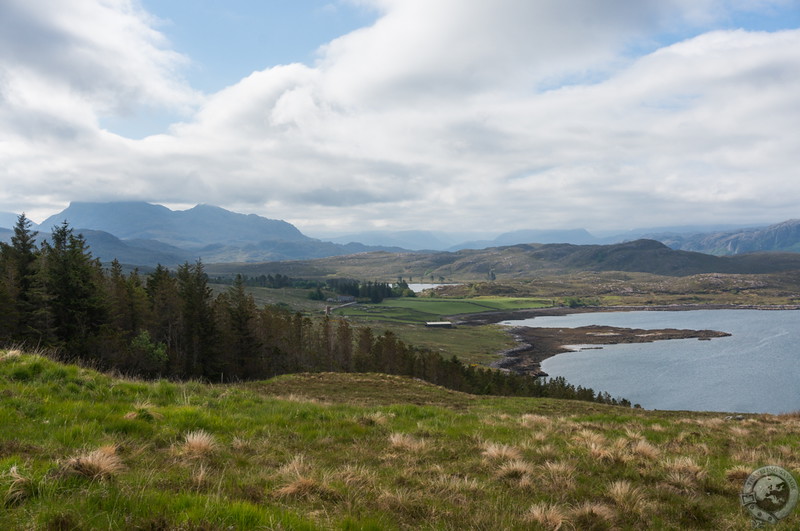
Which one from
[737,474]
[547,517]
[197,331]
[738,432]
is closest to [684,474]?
[737,474]

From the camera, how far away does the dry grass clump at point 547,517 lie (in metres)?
5.66

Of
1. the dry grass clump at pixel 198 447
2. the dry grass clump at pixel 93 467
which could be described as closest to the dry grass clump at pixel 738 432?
the dry grass clump at pixel 198 447

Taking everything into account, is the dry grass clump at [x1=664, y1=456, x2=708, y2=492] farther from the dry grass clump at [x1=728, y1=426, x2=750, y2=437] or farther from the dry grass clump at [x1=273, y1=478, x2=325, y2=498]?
the dry grass clump at [x1=728, y1=426, x2=750, y2=437]

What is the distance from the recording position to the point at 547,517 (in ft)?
18.9

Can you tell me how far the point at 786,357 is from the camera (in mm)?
117625

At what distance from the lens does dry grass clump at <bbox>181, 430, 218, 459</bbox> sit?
25.4 feet

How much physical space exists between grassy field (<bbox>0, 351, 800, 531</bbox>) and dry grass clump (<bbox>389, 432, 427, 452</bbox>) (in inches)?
1.8

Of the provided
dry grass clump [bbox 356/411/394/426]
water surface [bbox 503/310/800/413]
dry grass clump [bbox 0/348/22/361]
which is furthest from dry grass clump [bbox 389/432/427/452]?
water surface [bbox 503/310/800/413]

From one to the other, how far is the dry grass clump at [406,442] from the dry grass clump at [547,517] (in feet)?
13.7

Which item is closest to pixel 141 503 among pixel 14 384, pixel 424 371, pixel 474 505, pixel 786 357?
pixel 474 505

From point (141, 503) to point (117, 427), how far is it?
16.0ft

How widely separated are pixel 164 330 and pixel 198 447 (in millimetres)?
66409

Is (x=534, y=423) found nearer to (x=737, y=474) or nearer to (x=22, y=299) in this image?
(x=737, y=474)

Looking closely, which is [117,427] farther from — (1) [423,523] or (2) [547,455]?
(2) [547,455]
